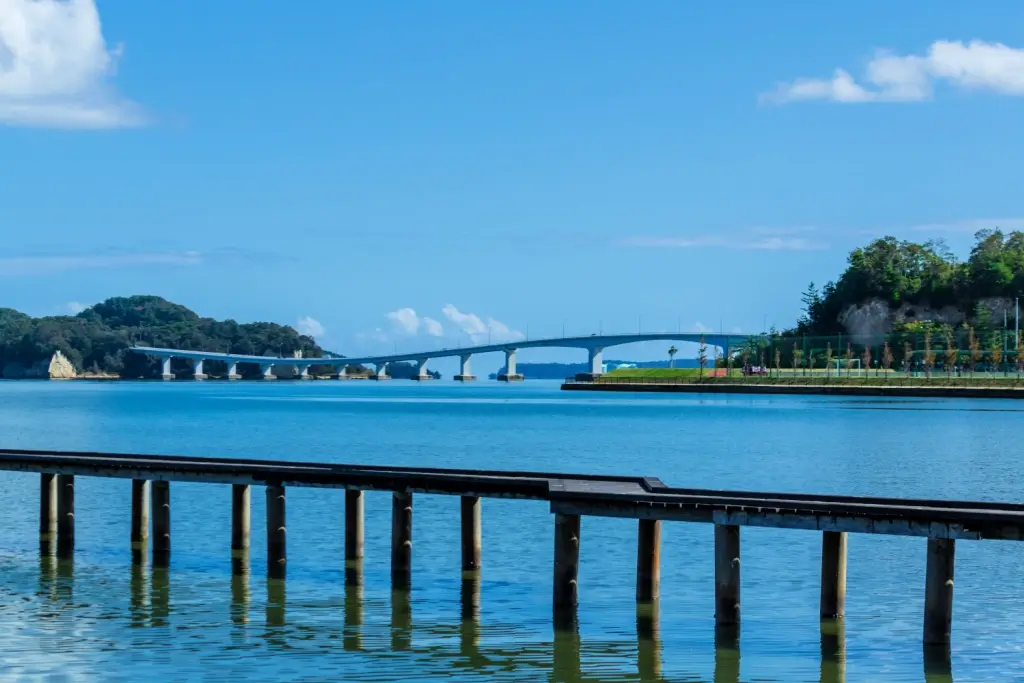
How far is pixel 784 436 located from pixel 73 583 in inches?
2721

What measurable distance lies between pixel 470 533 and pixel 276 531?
4046 mm

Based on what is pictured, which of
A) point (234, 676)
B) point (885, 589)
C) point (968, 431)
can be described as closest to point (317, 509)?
point (885, 589)

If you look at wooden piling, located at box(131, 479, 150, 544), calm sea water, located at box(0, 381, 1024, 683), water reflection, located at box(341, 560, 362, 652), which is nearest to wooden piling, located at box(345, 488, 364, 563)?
water reflection, located at box(341, 560, 362, 652)

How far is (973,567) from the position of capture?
33.3 metres

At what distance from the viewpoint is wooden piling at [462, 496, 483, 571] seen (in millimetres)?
28500

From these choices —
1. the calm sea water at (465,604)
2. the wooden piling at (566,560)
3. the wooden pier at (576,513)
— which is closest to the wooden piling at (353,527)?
the wooden pier at (576,513)

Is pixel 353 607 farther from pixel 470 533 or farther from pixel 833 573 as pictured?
pixel 833 573

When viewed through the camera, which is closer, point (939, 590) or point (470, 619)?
point (939, 590)

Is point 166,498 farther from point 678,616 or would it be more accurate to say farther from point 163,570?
point 678,616

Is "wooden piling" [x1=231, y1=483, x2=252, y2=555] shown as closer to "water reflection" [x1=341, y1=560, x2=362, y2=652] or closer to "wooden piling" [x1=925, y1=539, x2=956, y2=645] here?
"water reflection" [x1=341, y1=560, x2=362, y2=652]

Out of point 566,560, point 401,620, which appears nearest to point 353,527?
point 401,620

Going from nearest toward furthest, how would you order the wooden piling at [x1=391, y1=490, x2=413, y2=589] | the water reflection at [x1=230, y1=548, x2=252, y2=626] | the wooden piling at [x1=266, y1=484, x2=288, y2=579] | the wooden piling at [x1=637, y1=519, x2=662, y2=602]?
the wooden piling at [x1=637, y1=519, x2=662, y2=602] → the water reflection at [x1=230, y1=548, x2=252, y2=626] → the wooden piling at [x1=391, y1=490, x2=413, y2=589] → the wooden piling at [x1=266, y1=484, x2=288, y2=579]

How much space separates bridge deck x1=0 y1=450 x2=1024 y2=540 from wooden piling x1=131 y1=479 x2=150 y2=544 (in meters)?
0.74

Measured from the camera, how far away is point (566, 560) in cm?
2586
